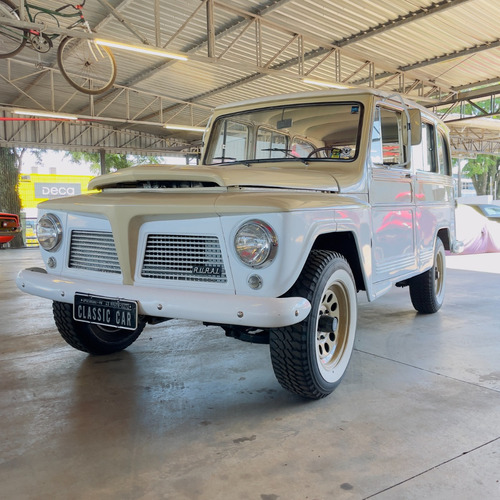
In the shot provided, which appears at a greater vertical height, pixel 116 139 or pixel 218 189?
pixel 116 139

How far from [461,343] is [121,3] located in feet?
25.4

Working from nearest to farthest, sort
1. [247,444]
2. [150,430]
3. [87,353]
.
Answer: [247,444]
[150,430]
[87,353]

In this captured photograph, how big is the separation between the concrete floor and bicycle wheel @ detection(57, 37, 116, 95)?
7.02 m

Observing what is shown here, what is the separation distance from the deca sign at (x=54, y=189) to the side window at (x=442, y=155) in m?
17.2

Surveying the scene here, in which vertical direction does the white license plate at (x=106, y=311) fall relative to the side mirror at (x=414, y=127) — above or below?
below

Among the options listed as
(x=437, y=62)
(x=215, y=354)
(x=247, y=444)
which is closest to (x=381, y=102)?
(x=215, y=354)

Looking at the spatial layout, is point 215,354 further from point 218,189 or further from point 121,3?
point 121,3

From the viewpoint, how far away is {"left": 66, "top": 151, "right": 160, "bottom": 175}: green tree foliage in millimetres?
24500

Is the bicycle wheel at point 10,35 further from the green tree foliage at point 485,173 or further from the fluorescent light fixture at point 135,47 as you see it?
the green tree foliage at point 485,173

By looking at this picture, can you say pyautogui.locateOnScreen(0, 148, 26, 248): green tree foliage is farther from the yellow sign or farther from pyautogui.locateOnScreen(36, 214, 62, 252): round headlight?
pyautogui.locateOnScreen(36, 214, 62, 252): round headlight

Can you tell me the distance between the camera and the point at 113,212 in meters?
2.67

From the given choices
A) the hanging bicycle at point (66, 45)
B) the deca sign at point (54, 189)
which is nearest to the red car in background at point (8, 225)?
the hanging bicycle at point (66, 45)

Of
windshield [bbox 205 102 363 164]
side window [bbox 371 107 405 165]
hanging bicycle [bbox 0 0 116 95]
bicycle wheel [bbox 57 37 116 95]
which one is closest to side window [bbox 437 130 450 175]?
side window [bbox 371 107 405 165]

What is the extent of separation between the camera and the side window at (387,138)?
3.54 meters
